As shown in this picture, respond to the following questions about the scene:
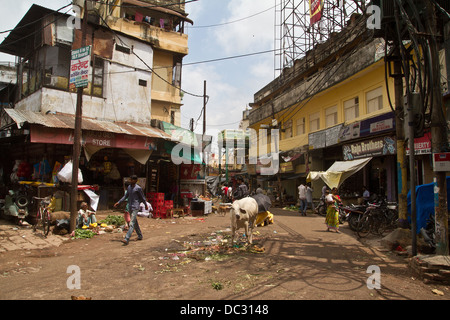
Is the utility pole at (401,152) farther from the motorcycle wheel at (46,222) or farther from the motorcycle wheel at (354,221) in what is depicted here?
the motorcycle wheel at (46,222)

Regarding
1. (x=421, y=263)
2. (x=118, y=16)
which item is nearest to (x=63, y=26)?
(x=118, y=16)

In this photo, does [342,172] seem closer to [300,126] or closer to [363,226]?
[363,226]

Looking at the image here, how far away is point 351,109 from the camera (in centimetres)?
1889

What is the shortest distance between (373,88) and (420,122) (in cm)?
1117

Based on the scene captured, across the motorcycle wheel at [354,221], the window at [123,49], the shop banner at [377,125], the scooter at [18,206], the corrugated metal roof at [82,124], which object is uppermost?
the window at [123,49]

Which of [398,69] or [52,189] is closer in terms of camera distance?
[398,69]

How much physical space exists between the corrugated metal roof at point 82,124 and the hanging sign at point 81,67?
2.58 meters

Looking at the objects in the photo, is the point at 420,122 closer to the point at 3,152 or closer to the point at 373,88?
the point at 373,88

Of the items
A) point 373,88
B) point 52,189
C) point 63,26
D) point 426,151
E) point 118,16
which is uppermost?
point 118,16

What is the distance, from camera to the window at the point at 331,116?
806 inches

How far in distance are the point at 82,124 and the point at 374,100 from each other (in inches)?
595

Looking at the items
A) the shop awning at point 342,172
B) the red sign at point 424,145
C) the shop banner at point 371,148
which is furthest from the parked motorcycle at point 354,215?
the shop banner at point 371,148
